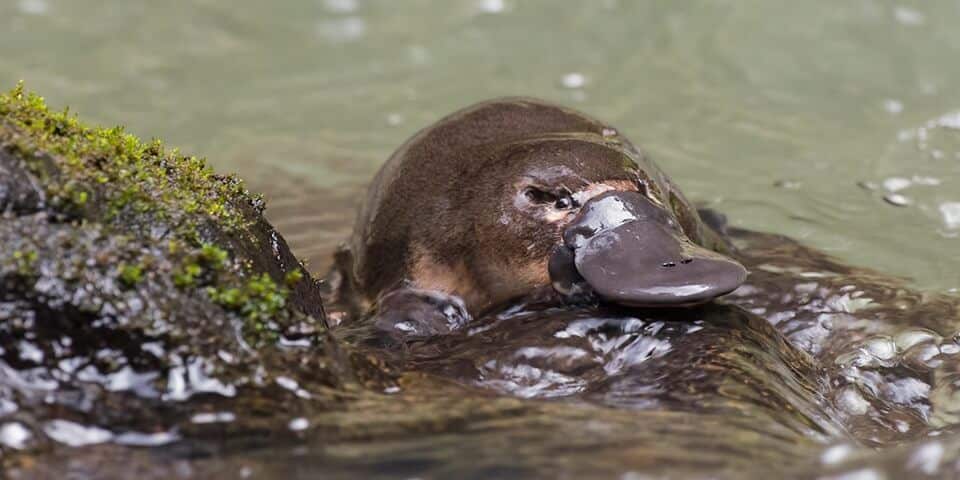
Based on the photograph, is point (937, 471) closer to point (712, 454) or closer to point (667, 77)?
point (712, 454)

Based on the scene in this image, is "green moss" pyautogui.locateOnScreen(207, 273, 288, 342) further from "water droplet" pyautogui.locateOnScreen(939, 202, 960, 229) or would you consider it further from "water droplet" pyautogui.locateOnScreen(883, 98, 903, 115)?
"water droplet" pyautogui.locateOnScreen(883, 98, 903, 115)

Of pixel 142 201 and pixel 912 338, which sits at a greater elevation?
pixel 142 201

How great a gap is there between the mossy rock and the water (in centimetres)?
67

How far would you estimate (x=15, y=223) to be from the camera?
2068 millimetres

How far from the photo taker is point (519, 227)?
131 inches

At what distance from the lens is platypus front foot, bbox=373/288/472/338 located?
3.14 meters

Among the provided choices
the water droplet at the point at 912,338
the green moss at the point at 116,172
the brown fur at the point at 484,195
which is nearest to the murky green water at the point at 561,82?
the brown fur at the point at 484,195

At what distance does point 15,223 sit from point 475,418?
2.70ft

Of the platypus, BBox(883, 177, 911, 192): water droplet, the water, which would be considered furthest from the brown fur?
BBox(883, 177, 911, 192): water droplet

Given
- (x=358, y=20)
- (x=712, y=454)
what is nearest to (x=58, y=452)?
(x=712, y=454)

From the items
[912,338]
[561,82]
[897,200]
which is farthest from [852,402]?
Answer: [561,82]

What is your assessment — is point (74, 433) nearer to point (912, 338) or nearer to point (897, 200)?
point (912, 338)

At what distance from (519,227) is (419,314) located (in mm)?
350

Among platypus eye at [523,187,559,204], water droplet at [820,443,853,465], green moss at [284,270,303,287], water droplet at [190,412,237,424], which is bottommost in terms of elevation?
water droplet at [820,443,853,465]
